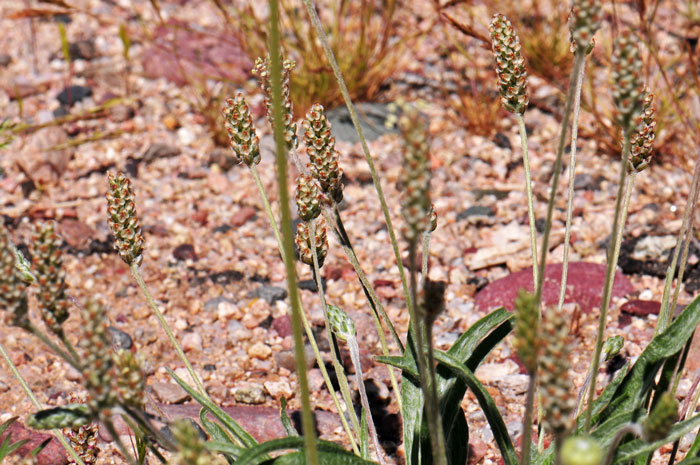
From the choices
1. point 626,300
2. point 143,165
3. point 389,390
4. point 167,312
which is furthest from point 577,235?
point 143,165

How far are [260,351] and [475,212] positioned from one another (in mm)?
1433

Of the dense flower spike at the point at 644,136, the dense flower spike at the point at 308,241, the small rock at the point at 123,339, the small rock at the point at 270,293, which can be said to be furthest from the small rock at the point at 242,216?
the dense flower spike at the point at 644,136

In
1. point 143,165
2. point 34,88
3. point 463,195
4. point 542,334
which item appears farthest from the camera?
point 34,88

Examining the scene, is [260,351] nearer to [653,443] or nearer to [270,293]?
[270,293]

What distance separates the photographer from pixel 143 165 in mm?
4551

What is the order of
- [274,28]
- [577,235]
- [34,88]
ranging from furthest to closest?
1. [34,88]
2. [577,235]
3. [274,28]

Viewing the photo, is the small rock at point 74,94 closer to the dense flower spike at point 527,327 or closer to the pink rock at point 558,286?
the pink rock at point 558,286

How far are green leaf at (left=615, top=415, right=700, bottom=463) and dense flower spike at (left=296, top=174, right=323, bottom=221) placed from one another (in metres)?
0.86

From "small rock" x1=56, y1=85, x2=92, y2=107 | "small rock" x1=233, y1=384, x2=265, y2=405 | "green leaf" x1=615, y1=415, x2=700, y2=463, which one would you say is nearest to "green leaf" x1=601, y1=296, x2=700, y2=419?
"green leaf" x1=615, y1=415, x2=700, y2=463

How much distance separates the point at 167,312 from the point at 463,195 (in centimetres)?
167

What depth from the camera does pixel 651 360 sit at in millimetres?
1860

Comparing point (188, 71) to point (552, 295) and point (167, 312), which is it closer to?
point (167, 312)

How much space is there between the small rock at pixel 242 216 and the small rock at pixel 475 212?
3.54ft

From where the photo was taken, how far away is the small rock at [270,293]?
360 centimetres
